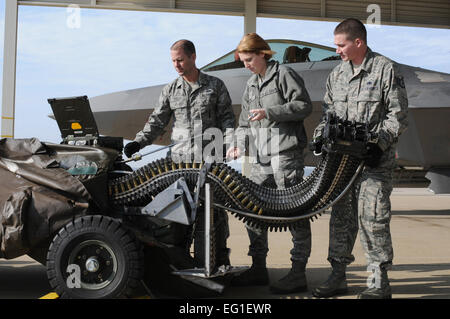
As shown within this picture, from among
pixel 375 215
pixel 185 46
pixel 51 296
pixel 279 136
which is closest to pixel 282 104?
pixel 279 136

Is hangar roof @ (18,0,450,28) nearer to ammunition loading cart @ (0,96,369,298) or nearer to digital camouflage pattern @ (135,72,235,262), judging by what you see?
digital camouflage pattern @ (135,72,235,262)

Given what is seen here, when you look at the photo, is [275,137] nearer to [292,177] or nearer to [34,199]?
[292,177]

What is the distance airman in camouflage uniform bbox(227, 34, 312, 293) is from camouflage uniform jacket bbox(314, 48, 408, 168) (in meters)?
0.36

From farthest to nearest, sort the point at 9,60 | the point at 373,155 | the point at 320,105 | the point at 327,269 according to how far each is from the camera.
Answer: the point at 9,60 → the point at 320,105 → the point at 327,269 → the point at 373,155

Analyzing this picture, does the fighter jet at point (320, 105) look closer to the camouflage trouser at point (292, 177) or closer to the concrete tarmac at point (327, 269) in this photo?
the concrete tarmac at point (327, 269)

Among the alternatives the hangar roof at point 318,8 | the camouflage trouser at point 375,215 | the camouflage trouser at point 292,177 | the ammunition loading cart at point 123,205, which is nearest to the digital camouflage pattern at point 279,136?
the camouflage trouser at point 292,177

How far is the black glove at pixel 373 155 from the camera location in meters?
3.43

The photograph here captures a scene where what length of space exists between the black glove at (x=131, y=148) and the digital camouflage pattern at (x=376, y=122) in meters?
1.56

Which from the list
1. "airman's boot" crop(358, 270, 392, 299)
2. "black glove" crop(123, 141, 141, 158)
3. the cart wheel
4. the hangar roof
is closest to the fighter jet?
"black glove" crop(123, 141, 141, 158)

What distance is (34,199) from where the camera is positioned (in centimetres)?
331

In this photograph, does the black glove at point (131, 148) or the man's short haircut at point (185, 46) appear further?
the man's short haircut at point (185, 46)

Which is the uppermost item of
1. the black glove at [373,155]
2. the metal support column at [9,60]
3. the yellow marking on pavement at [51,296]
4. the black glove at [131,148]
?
the metal support column at [9,60]

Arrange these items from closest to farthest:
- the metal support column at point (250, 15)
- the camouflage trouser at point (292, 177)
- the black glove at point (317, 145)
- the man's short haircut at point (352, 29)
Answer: the man's short haircut at point (352, 29)
the black glove at point (317, 145)
the camouflage trouser at point (292, 177)
the metal support column at point (250, 15)

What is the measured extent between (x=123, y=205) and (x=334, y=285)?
1.79 m
